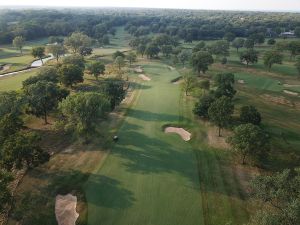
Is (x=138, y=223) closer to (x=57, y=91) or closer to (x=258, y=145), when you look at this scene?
(x=258, y=145)

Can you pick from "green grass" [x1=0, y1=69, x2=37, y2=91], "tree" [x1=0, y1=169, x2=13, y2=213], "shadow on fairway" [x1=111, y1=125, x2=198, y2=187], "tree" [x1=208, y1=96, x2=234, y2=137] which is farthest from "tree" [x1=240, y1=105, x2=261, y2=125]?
"green grass" [x1=0, y1=69, x2=37, y2=91]

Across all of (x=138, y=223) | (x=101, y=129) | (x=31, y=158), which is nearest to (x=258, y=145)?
(x=138, y=223)

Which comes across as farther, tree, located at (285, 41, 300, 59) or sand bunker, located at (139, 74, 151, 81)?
tree, located at (285, 41, 300, 59)

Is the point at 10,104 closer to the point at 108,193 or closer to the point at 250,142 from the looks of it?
the point at 108,193

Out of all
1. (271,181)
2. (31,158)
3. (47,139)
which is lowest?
(47,139)

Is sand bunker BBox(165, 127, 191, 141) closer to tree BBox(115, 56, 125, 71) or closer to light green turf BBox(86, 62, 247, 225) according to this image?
light green turf BBox(86, 62, 247, 225)
